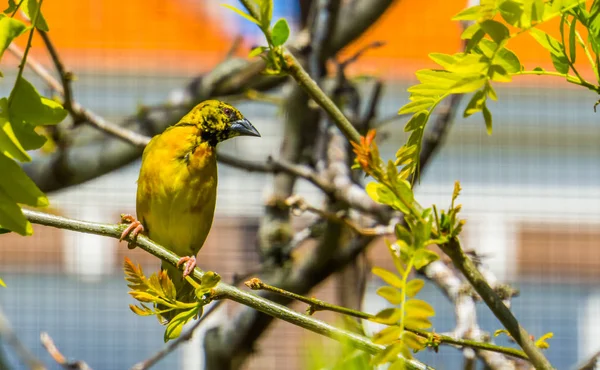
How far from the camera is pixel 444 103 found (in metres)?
2.29

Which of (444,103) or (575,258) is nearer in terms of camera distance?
(444,103)

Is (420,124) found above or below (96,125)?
below

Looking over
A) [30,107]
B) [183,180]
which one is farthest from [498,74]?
[183,180]

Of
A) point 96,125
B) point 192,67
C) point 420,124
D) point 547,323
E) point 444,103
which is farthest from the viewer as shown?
point 192,67

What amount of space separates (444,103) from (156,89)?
3.87m

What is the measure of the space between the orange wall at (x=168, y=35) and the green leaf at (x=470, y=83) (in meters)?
5.14

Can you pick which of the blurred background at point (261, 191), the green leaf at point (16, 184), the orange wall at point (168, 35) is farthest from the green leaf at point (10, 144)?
the orange wall at point (168, 35)

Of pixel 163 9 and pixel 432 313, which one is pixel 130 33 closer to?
pixel 163 9

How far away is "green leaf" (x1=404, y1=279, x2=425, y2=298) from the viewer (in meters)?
0.67

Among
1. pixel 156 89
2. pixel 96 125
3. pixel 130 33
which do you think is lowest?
pixel 96 125

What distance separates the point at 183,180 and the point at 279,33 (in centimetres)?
114

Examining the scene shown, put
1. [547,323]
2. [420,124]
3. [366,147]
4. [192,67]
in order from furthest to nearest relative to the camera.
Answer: [192,67] → [547,323] → [420,124] → [366,147]

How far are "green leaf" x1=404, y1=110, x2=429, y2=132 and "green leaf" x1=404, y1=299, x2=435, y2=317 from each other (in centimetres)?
20

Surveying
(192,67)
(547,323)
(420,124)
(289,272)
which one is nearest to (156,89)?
(192,67)
